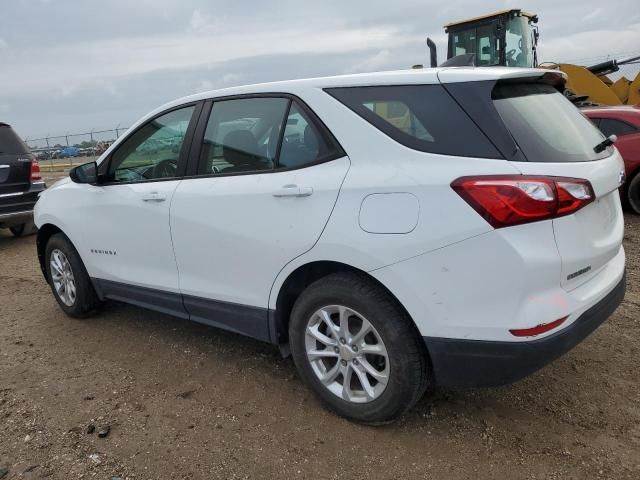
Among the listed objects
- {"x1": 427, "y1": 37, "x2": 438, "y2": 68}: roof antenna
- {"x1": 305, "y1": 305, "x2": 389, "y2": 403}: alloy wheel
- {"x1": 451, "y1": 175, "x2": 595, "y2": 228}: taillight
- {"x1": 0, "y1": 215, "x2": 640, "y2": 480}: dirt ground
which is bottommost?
{"x1": 0, "y1": 215, "x2": 640, "y2": 480}: dirt ground

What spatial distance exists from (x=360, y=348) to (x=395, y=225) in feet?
2.23

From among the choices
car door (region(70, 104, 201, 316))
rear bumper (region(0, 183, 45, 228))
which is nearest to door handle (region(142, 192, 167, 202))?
car door (region(70, 104, 201, 316))

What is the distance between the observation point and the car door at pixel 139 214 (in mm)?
3613

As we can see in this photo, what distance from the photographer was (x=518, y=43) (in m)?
11.3

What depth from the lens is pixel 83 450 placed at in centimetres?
284

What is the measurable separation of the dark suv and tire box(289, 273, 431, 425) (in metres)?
6.27

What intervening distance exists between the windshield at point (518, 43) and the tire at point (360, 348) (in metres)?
9.70

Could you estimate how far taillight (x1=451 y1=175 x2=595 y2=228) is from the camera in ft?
7.38

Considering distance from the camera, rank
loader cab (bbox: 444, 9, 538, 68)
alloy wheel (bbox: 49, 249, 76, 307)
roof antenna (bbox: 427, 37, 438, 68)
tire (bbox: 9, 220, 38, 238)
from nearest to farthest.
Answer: alloy wheel (bbox: 49, 249, 76, 307)
roof antenna (bbox: 427, 37, 438, 68)
tire (bbox: 9, 220, 38, 238)
loader cab (bbox: 444, 9, 538, 68)

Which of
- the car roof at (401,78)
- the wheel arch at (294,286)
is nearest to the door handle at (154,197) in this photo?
the car roof at (401,78)

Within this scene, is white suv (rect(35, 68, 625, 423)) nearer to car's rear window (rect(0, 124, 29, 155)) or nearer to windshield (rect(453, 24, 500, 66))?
car's rear window (rect(0, 124, 29, 155))

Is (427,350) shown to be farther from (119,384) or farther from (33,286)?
(33,286)

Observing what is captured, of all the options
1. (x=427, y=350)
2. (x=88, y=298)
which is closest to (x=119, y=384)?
(x=88, y=298)

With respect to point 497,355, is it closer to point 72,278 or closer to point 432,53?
point 72,278
